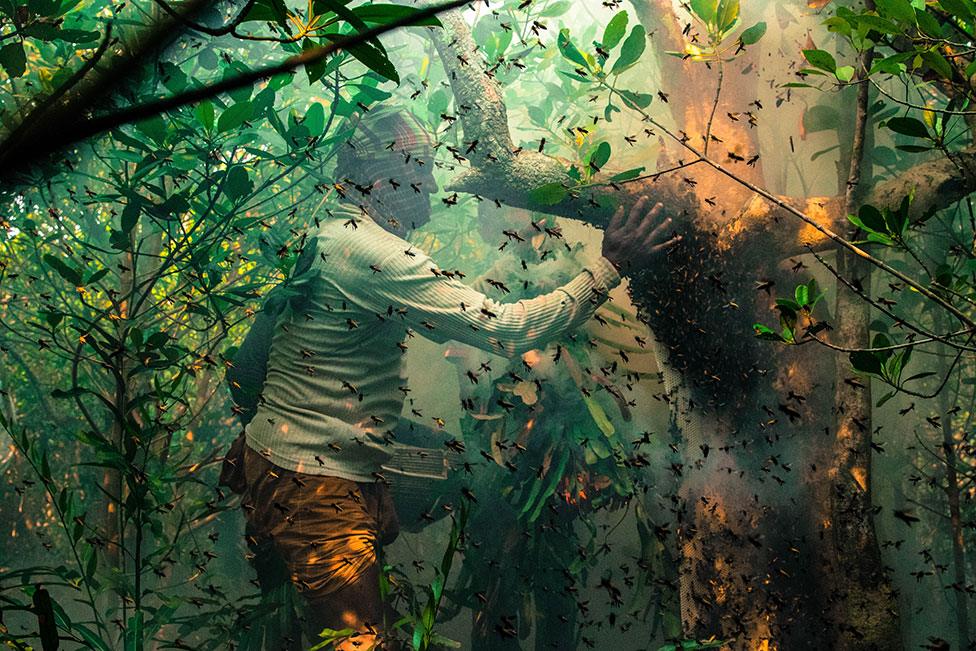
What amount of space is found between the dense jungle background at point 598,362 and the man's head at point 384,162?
2.8 inches

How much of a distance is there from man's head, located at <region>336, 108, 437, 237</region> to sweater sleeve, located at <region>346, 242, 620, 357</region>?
259 mm

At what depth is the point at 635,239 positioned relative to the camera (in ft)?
5.75

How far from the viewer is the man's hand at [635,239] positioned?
1.75m

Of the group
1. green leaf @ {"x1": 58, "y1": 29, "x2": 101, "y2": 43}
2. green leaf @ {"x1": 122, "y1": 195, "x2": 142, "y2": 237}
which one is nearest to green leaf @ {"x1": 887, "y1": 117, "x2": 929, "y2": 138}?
green leaf @ {"x1": 58, "y1": 29, "x2": 101, "y2": 43}

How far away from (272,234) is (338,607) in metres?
1.04

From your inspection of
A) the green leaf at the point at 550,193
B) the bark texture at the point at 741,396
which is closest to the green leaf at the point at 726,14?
the bark texture at the point at 741,396

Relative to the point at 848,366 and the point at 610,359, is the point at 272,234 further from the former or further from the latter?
the point at 848,366

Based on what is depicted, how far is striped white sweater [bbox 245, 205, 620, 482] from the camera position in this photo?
1771 millimetres

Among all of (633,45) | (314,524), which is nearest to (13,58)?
(314,524)

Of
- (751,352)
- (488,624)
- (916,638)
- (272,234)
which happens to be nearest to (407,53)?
(272,234)

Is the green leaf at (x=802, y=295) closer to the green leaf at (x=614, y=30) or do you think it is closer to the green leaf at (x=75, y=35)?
the green leaf at (x=614, y=30)

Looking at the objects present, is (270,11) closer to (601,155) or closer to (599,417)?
(601,155)

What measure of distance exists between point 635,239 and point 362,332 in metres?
0.74

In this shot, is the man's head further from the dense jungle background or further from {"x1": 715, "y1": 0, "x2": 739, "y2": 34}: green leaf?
{"x1": 715, "y1": 0, "x2": 739, "y2": 34}: green leaf
